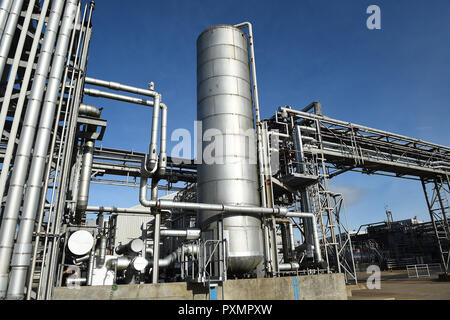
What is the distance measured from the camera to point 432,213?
2761cm

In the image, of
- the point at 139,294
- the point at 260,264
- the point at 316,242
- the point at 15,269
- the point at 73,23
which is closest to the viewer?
the point at 15,269

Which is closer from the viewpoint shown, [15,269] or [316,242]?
[15,269]

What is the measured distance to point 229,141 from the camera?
13.8 meters

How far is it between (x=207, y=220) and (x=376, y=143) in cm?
1797

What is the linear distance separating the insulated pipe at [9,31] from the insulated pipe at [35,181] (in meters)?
1.22


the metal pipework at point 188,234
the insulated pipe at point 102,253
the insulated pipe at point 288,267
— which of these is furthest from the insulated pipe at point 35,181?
the insulated pipe at point 288,267

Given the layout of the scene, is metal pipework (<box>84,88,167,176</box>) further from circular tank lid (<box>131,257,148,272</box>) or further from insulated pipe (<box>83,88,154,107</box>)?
circular tank lid (<box>131,257,148,272</box>)

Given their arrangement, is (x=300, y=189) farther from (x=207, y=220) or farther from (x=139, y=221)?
(x=139, y=221)

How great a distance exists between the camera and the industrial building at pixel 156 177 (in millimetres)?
8656

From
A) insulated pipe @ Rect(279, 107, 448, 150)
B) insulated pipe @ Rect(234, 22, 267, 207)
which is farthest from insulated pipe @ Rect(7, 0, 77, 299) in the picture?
insulated pipe @ Rect(279, 107, 448, 150)

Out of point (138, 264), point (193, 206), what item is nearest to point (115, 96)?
point (193, 206)

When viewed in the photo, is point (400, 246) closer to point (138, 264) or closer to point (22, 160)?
point (138, 264)

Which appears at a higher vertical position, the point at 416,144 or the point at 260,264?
the point at 416,144
